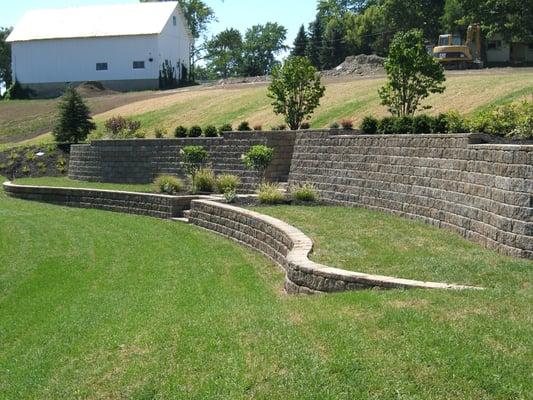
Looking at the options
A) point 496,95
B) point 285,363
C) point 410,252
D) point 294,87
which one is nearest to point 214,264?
point 410,252

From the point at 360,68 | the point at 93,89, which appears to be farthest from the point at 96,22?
the point at 360,68

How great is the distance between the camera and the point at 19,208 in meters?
23.5

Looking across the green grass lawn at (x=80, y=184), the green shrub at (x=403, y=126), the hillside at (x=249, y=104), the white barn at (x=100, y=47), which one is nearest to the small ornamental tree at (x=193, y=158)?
the green grass lawn at (x=80, y=184)

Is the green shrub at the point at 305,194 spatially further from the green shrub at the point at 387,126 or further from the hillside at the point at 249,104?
the hillside at the point at 249,104

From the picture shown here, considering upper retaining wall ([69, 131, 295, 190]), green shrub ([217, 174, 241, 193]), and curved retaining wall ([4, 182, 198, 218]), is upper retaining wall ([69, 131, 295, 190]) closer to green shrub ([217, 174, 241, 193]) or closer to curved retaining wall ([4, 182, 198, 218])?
green shrub ([217, 174, 241, 193])

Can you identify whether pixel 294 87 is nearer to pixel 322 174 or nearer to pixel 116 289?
pixel 322 174

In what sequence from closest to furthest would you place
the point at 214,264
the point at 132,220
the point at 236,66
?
the point at 214,264, the point at 132,220, the point at 236,66

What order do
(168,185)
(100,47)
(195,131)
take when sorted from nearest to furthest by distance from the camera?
1. (168,185)
2. (195,131)
3. (100,47)

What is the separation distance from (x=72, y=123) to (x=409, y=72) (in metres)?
18.4

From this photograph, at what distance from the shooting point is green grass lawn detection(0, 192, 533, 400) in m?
5.64

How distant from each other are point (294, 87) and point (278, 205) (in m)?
7.50

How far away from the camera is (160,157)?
85.7ft

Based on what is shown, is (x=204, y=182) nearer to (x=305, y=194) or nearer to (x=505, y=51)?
(x=305, y=194)

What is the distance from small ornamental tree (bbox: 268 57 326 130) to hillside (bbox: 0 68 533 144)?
10.6ft
